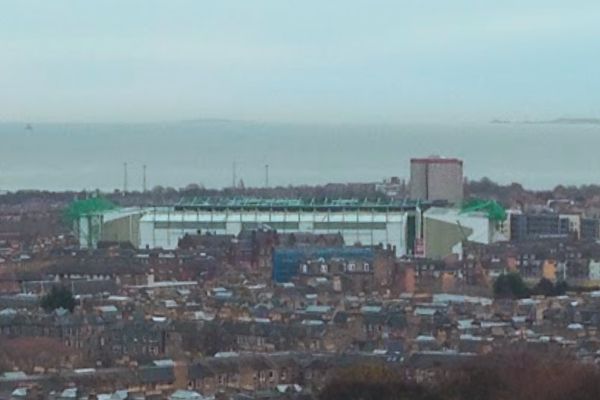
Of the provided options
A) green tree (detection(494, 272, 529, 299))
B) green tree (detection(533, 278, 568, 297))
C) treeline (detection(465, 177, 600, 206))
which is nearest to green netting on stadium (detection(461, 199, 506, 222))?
green tree (detection(533, 278, 568, 297))

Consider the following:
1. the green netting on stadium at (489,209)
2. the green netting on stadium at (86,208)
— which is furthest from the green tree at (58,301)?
the green netting on stadium at (489,209)

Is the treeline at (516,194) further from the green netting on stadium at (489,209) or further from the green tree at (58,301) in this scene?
the green tree at (58,301)

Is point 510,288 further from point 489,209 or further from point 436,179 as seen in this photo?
Answer: point 436,179

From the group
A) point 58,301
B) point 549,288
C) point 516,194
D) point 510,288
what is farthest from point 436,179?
point 58,301

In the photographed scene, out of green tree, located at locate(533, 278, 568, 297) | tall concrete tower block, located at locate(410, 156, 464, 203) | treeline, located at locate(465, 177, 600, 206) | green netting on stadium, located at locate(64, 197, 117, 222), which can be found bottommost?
green tree, located at locate(533, 278, 568, 297)

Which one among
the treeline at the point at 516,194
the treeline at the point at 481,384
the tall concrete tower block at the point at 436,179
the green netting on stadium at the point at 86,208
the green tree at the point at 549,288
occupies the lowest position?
the treeline at the point at 481,384

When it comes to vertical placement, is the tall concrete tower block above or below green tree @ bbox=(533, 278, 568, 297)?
above

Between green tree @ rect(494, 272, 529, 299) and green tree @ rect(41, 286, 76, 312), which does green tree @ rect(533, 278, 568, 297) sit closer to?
green tree @ rect(494, 272, 529, 299)
